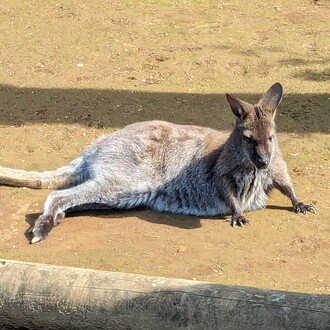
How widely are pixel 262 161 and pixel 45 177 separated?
179cm

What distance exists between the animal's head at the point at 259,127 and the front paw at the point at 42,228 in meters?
1.50

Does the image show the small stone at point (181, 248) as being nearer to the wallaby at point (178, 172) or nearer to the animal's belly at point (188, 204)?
the wallaby at point (178, 172)

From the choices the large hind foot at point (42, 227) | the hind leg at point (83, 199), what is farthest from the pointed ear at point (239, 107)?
the large hind foot at point (42, 227)

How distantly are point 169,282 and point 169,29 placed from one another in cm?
574

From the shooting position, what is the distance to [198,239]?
581cm

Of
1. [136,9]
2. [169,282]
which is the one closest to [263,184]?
[169,282]

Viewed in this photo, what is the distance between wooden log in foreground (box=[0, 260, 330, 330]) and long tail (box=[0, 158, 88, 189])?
2.31 metres

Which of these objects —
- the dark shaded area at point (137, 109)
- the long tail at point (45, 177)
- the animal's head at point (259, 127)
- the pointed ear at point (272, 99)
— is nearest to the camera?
the animal's head at point (259, 127)

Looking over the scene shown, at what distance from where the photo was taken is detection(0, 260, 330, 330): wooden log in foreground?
3.72m

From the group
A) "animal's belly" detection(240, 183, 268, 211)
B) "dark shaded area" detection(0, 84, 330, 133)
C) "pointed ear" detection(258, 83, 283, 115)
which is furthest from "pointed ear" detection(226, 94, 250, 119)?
"dark shaded area" detection(0, 84, 330, 133)

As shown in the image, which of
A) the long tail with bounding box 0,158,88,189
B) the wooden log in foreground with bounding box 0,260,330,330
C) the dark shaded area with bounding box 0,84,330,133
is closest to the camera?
the wooden log in foreground with bounding box 0,260,330,330

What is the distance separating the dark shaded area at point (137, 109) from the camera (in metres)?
7.56

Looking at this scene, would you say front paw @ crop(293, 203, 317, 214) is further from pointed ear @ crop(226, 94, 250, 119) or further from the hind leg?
the hind leg

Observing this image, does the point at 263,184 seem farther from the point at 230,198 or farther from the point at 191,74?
the point at 191,74
